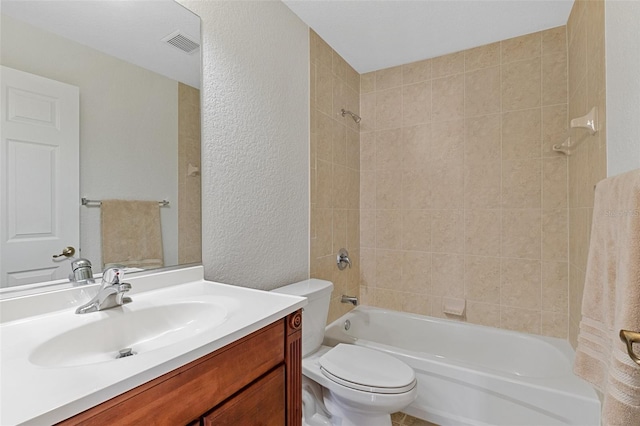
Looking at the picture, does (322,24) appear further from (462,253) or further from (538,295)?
(538,295)

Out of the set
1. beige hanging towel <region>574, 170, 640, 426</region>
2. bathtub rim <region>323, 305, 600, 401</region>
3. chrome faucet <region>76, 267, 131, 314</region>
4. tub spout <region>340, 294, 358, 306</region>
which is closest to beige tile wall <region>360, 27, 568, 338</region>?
bathtub rim <region>323, 305, 600, 401</region>

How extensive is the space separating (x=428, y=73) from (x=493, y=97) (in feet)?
1.66

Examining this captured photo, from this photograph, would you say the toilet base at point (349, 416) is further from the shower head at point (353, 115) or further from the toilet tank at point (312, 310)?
the shower head at point (353, 115)

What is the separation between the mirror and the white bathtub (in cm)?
138

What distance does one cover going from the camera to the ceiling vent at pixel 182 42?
4.12ft

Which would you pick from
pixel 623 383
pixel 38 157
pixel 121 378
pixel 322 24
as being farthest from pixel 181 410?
pixel 322 24

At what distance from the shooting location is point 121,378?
20.9 inches

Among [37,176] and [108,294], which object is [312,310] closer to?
[108,294]

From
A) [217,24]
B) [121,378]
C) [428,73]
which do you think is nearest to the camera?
[121,378]

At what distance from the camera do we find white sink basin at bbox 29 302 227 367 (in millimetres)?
739

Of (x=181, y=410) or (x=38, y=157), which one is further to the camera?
(x=38, y=157)

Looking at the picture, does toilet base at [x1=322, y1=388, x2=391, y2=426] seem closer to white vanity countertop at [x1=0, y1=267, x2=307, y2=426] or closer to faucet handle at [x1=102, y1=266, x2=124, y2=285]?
white vanity countertop at [x1=0, y1=267, x2=307, y2=426]

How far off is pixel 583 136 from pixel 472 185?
0.71 metres

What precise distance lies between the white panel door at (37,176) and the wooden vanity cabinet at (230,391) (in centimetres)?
59
